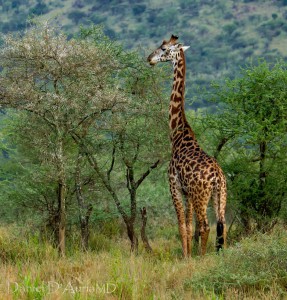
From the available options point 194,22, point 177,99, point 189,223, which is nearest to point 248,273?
point 189,223

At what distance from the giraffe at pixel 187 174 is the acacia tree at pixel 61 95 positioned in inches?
29.2

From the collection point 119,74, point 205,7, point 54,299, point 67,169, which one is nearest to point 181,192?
point 67,169

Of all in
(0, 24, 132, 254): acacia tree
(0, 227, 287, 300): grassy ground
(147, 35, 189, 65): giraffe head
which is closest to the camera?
(0, 227, 287, 300): grassy ground

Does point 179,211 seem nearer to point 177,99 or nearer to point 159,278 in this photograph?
point 177,99

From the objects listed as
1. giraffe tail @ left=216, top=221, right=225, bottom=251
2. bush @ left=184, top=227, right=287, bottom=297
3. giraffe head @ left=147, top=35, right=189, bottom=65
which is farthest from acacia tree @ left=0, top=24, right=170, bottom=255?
bush @ left=184, top=227, right=287, bottom=297

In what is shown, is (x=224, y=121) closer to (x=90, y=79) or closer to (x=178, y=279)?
(x=90, y=79)

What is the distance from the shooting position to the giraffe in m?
10.6

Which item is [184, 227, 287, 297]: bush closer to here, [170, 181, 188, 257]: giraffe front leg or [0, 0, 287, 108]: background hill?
[170, 181, 188, 257]: giraffe front leg

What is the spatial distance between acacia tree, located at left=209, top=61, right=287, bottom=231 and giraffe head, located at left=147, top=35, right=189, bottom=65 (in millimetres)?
1620

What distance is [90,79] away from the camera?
11.6 meters

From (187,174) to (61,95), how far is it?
249 cm

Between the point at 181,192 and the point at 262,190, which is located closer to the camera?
the point at 181,192

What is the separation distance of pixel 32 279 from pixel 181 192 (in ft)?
13.0

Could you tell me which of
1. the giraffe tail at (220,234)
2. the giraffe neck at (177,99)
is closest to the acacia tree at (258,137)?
the giraffe neck at (177,99)
